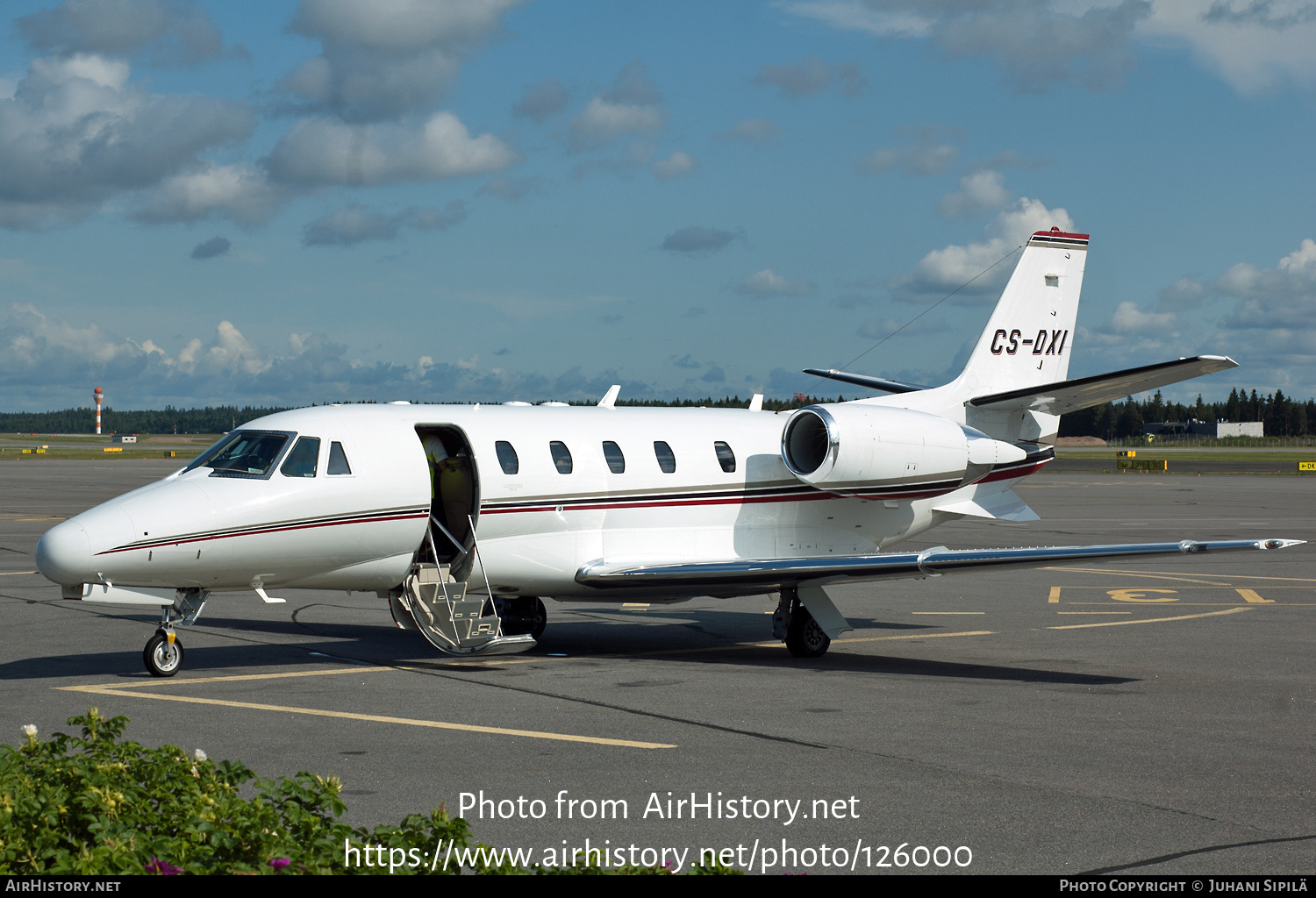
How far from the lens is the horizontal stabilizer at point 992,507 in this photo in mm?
18578

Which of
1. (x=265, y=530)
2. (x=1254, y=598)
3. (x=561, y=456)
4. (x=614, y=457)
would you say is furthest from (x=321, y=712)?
(x=1254, y=598)

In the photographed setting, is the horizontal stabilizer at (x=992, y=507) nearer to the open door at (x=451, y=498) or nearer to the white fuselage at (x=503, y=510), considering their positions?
the white fuselage at (x=503, y=510)

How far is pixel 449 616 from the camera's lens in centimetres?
1453

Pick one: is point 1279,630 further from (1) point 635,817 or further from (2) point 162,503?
(2) point 162,503

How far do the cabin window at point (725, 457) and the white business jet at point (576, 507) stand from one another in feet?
0.08

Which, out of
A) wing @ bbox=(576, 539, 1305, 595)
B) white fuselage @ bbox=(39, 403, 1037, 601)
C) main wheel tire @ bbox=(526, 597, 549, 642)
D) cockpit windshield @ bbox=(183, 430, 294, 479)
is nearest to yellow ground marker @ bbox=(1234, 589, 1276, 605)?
white fuselage @ bbox=(39, 403, 1037, 601)

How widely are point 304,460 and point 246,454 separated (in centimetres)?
66

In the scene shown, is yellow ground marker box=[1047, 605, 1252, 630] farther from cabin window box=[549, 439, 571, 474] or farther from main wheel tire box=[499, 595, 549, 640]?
cabin window box=[549, 439, 571, 474]

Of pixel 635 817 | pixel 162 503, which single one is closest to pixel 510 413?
pixel 162 503

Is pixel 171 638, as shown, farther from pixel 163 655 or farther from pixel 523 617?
pixel 523 617

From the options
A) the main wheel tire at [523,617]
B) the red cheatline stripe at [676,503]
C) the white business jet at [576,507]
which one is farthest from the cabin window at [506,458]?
the main wheel tire at [523,617]

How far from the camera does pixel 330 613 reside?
66.0ft

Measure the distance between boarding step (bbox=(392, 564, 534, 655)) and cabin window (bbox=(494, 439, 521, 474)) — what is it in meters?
1.45
